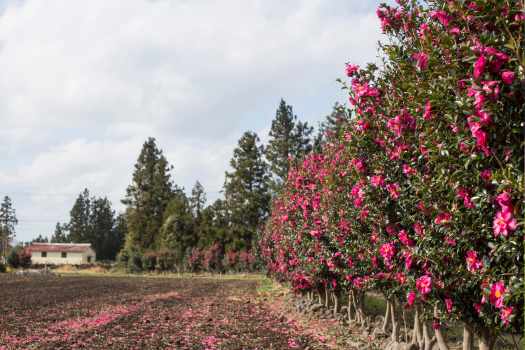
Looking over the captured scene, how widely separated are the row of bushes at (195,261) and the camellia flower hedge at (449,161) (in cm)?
4819

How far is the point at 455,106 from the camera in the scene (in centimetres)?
436

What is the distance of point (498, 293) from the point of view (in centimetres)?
400

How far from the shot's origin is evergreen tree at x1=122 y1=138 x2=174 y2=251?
69750mm

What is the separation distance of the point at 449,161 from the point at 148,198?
71.8m

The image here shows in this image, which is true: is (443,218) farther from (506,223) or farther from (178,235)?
(178,235)

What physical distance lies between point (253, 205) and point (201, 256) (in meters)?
9.59

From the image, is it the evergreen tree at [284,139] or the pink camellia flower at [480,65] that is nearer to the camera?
the pink camellia flower at [480,65]

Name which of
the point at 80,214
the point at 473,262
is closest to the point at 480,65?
the point at 473,262

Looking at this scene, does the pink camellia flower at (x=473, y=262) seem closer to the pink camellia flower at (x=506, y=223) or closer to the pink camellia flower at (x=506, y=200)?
the pink camellia flower at (x=506, y=223)

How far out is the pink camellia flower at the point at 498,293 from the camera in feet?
13.0

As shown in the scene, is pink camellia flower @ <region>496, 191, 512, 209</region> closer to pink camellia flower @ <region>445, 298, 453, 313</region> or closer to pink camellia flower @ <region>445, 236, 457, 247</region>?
pink camellia flower @ <region>445, 236, 457, 247</region>

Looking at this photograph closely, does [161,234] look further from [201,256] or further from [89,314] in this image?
[89,314]

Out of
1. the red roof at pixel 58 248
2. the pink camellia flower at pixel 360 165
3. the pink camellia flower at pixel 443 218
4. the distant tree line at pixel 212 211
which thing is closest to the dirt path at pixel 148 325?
the pink camellia flower at pixel 360 165

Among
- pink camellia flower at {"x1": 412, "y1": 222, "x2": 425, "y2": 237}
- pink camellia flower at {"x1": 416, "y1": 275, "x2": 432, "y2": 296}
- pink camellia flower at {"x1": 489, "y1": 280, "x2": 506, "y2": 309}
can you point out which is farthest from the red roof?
pink camellia flower at {"x1": 489, "y1": 280, "x2": 506, "y2": 309}
